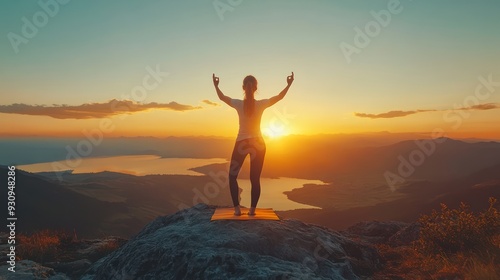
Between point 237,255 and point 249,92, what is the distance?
166 inches

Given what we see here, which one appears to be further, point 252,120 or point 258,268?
point 252,120

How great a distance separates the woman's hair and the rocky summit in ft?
10.0

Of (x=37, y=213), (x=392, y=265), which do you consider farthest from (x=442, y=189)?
(x=392, y=265)

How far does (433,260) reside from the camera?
10.3 m

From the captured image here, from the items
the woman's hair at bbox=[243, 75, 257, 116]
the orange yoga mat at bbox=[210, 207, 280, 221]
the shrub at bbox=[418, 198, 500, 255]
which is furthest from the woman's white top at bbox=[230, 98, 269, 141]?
the shrub at bbox=[418, 198, 500, 255]

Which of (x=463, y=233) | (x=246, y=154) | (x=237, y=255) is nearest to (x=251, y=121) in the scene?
(x=246, y=154)

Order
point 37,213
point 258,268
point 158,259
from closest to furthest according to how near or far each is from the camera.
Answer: point 258,268 < point 158,259 < point 37,213

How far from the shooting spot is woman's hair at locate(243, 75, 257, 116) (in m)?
Answer: 9.63

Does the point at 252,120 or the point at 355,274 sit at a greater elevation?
the point at 252,120

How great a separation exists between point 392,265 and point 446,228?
6.75 feet

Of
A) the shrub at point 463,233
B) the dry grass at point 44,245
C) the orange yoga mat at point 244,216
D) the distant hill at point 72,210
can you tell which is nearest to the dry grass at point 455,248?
the shrub at point 463,233

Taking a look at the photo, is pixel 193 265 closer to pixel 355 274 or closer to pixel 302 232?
pixel 302 232

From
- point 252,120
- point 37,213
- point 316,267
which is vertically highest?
point 252,120

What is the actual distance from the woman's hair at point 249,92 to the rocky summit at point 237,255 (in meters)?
3.06
